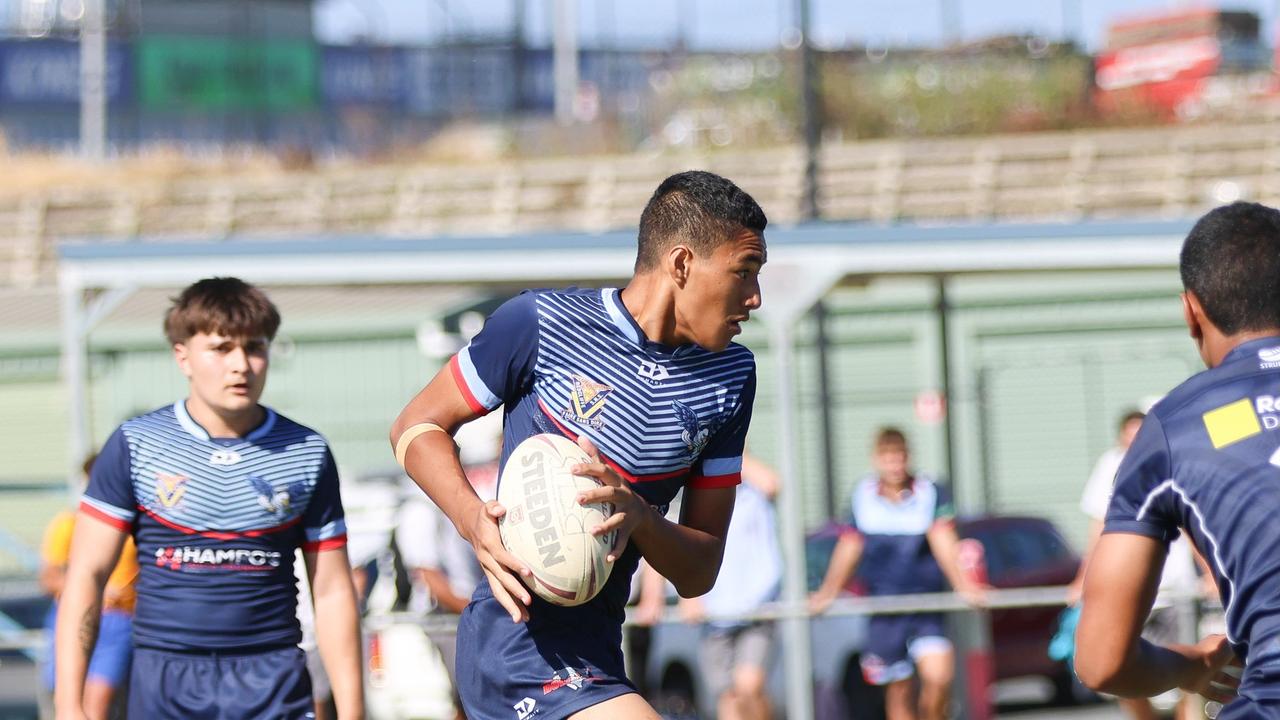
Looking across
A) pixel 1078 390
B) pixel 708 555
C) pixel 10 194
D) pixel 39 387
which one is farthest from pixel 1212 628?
pixel 10 194

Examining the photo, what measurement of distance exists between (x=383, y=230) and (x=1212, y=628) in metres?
19.9

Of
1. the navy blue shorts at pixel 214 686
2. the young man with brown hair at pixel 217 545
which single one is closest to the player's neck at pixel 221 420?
the young man with brown hair at pixel 217 545

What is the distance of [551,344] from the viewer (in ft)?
13.1

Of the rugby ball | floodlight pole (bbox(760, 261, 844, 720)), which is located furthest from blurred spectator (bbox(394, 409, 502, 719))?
the rugby ball

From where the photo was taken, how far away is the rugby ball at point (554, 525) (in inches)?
143

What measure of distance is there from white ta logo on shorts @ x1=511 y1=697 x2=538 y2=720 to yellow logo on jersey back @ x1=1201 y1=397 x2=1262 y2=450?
161cm

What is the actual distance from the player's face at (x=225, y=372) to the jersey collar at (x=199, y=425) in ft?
0.19

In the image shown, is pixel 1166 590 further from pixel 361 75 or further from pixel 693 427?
pixel 361 75

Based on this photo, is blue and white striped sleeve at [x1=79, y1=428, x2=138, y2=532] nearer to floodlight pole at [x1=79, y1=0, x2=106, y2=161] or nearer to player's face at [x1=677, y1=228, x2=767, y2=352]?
player's face at [x1=677, y1=228, x2=767, y2=352]

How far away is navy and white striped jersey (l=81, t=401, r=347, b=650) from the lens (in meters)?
4.89

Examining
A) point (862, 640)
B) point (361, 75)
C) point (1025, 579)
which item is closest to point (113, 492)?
point (862, 640)

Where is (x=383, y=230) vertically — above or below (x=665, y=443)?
above

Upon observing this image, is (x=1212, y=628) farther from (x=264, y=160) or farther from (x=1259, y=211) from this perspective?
(x=264, y=160)

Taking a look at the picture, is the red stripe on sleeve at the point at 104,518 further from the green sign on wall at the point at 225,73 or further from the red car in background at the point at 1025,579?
the green sign on wall at the point at 225,73
